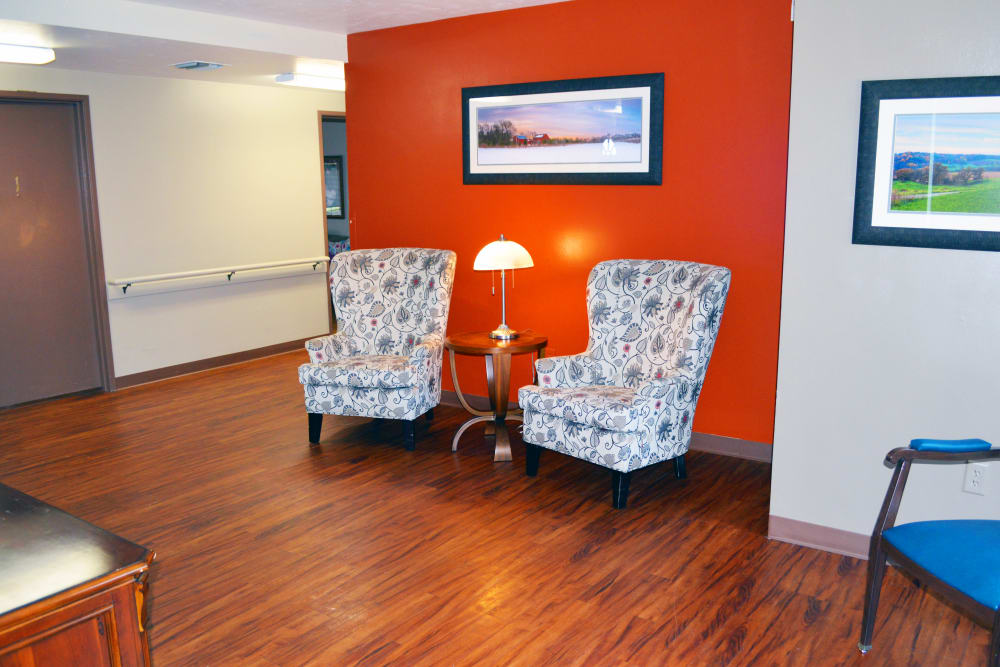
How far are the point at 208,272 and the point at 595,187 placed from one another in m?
3.35

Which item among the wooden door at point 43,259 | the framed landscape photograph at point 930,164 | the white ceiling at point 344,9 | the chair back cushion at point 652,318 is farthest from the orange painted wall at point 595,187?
the wooden door at point 43,259

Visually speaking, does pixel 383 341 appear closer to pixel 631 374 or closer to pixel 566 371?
pixel 566 371

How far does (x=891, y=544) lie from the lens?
7.96ft

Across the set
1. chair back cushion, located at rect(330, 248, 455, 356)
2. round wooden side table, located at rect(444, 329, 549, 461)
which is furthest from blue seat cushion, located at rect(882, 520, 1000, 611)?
chair back cushion, located at rect(330, 248, 455, 356)

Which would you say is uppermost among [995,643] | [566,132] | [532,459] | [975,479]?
[566,132]

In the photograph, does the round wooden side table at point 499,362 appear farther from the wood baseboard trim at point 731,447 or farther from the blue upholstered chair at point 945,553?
the blue upholstered chair at point 945,553

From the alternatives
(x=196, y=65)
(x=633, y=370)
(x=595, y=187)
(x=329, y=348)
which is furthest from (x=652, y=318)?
Result: (x=196, y=65)

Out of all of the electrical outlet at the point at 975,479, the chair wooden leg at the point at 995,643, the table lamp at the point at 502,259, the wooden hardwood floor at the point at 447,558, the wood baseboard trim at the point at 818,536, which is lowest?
the wooden hardwood floor at the point at 447,558

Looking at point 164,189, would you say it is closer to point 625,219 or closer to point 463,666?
point 625,219

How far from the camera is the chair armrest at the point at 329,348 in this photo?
4.80 metres

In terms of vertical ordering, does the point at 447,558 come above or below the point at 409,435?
below

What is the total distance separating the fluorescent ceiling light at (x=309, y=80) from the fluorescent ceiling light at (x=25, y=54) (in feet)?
5.52

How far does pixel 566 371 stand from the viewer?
4164 millimetres

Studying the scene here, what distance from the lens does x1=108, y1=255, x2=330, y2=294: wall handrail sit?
5.83m
